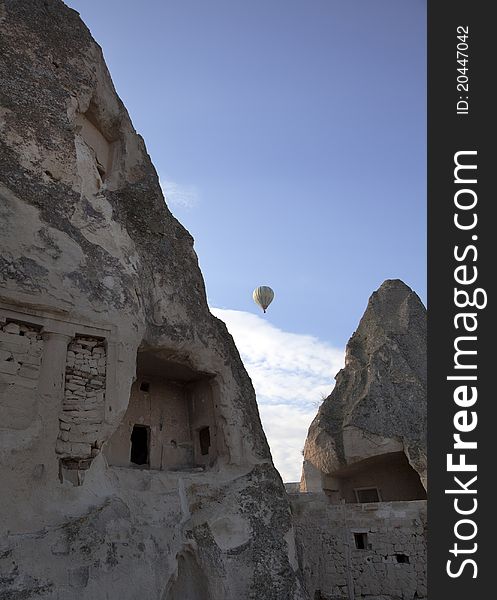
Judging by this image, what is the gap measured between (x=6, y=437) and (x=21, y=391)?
56 cm

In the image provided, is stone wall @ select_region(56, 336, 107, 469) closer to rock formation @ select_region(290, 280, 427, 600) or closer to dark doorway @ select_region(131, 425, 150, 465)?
dark doorway @ select_region(131, 425, 150, 465)

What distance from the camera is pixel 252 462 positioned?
8742 millimetres

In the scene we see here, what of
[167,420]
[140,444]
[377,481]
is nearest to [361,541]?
[377,481]

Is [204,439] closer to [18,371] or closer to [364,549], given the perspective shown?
[364,549]

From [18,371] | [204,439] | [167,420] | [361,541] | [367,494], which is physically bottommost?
[361,541]

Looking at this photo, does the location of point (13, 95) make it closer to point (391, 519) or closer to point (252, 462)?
point (252, 462)

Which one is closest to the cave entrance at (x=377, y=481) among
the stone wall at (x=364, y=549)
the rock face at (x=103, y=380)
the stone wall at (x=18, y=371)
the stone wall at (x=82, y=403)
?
the stone wall at (x=364, y=549)

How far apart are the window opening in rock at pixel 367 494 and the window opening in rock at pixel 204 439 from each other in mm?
5778

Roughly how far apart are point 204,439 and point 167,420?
0.71 meters

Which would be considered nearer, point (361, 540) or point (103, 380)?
point (103, 380)

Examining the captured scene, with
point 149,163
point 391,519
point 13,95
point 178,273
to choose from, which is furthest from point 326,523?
point 13,95

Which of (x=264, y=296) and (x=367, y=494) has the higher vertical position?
(x=264, y=296)

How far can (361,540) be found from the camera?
10398 mm

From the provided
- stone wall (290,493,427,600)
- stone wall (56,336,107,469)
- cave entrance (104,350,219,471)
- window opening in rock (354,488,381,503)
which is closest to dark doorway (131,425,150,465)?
cave entrance (104,350,219,471)
